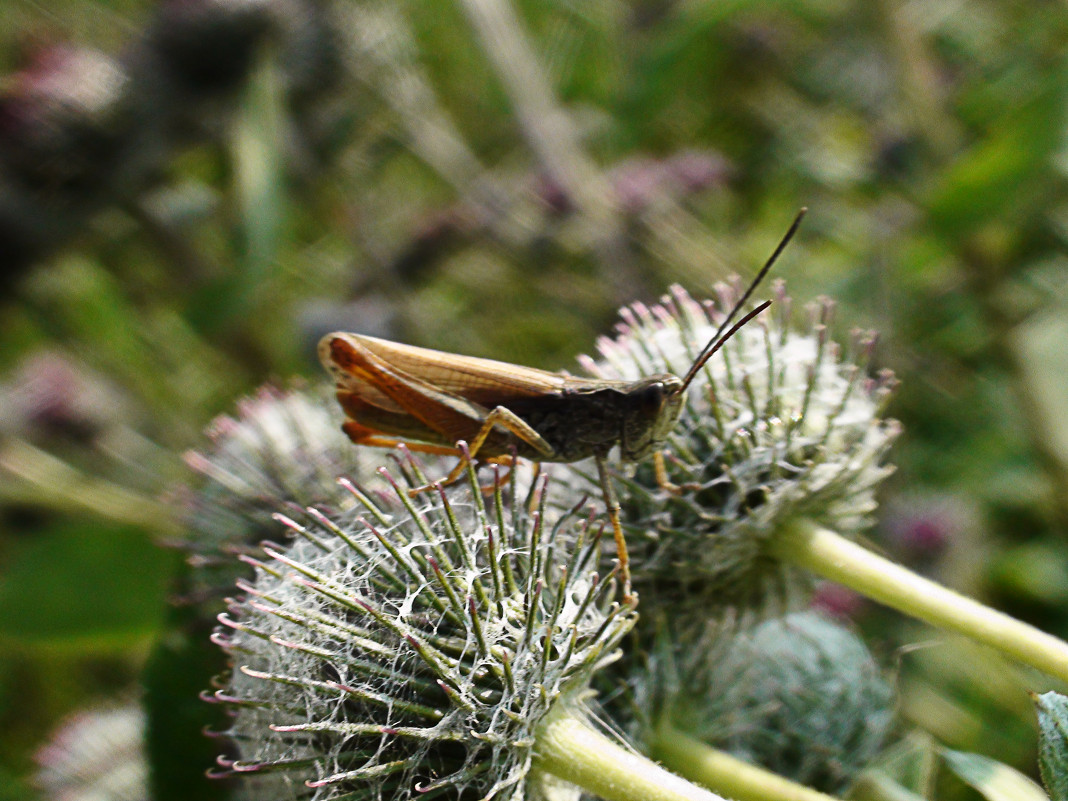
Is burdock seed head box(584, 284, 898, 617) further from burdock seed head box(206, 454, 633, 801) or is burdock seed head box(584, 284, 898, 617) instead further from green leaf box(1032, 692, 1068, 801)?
green leaf box(1032, 692, 1068, 801)

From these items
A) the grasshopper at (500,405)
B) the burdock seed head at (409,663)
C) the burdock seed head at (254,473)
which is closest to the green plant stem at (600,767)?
the burdock seed head at (409,663)

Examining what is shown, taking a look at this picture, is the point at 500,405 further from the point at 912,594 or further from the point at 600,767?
the point at 912,594

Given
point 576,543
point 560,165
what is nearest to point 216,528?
point 576,543

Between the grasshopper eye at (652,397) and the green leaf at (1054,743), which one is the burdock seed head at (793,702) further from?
the green leaf at (1054,743)

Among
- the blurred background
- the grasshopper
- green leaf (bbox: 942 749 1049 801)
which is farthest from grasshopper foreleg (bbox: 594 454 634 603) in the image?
the blurred background

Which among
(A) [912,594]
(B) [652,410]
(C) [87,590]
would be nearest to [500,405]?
(B) [652,410]
